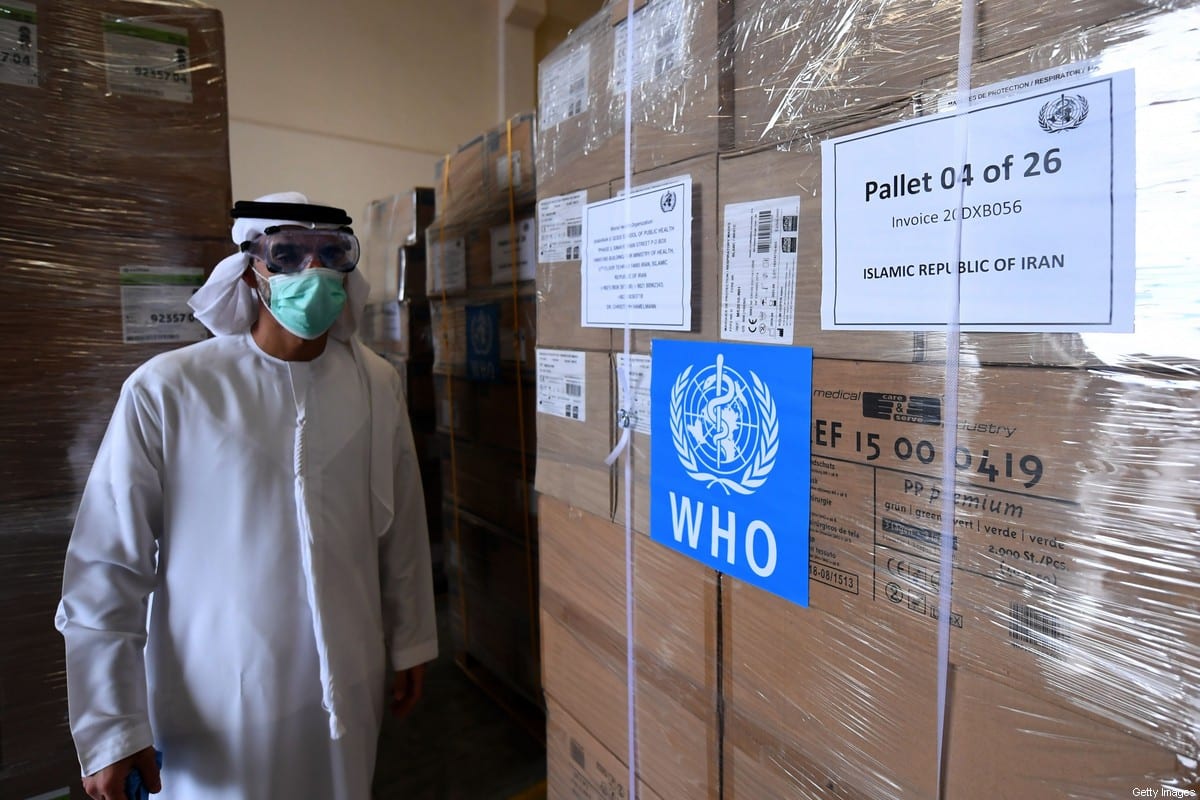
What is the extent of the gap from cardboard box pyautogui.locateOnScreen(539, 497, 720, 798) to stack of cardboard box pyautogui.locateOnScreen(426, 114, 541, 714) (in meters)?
1.01

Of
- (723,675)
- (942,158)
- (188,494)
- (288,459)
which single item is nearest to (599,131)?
(942,158)

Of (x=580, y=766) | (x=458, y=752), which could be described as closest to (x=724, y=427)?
(x=580, y=766)

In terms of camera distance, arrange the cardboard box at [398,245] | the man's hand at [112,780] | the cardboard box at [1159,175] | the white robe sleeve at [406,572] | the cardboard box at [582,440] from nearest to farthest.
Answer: the cardboard box at [1159,175] < the cardboard box at [582,440] < the man's hand at [112,780] < the white robe sleeve at [406,572] < the cardboard box at [398,245]

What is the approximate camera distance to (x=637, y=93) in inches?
39.3

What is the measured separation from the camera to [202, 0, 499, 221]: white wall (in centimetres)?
359

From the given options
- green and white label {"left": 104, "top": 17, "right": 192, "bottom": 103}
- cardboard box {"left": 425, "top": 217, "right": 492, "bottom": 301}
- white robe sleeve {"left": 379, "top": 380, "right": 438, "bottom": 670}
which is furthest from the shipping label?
cardboard box {"left": 425, "top": 217, "right": 492, "bottom": 301}

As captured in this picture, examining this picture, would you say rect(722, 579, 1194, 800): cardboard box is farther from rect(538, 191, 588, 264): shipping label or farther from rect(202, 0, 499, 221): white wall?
rect(202, 0, 499, 221): white wall

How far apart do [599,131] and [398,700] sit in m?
1.54

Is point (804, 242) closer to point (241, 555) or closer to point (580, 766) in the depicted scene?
point (580, 766)

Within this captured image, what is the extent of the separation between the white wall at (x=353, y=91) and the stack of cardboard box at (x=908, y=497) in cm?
324

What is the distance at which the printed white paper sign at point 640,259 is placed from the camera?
0.92 metres

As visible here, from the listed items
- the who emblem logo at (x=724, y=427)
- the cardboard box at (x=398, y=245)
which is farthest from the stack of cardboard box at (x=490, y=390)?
the who emblem logo at (x=724, y=427)

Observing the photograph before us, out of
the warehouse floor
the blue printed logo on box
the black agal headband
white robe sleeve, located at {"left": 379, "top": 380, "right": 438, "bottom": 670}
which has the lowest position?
the warehouse floor

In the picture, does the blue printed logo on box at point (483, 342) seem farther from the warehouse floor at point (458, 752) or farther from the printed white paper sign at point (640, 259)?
the warehouse floor at point (458, 752)
